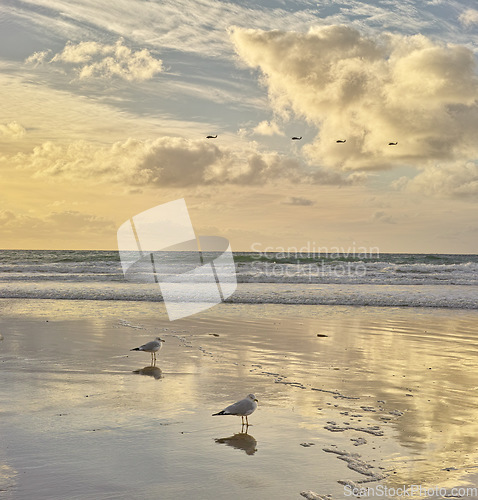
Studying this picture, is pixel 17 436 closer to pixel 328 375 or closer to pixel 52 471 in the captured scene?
pixel 52 471

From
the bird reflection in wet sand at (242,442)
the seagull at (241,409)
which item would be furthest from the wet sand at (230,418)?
the seagull at (241,409)

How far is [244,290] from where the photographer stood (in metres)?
31.8

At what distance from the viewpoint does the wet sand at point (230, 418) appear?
584 cm

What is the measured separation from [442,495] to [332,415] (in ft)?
8.96

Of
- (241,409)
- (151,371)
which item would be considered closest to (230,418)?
(241,409)

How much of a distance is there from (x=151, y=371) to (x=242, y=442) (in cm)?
446

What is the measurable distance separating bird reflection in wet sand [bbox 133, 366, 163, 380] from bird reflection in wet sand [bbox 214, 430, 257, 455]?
3.62m

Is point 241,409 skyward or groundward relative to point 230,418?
skyward

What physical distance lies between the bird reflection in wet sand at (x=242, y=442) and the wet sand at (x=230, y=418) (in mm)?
27

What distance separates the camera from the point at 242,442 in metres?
6.91

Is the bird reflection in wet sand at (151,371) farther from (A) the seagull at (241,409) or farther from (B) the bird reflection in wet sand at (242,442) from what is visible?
(B) the bird reflection in wet sand at (242,442)

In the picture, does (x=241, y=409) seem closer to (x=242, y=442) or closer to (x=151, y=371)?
(x=242, y=442)

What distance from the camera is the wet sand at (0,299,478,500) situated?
584 centimetres

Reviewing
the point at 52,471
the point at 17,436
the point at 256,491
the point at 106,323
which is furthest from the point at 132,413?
the point at 106,323
